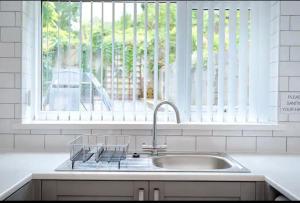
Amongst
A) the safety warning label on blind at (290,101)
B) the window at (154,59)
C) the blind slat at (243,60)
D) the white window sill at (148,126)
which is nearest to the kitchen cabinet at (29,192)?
the white window sill at (148,126)

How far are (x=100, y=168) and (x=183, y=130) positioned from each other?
2.20ft

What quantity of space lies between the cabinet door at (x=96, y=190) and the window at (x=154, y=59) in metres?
0.70

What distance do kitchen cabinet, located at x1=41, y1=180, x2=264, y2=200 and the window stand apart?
27.4 inches

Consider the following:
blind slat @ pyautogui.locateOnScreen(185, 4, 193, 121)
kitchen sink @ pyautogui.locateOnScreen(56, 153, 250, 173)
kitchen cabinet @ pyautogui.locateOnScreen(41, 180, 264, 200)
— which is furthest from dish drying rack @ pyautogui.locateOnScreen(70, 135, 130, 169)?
blind slat @ pyautogui.locateOnScreen(185, 4, 193, 121)

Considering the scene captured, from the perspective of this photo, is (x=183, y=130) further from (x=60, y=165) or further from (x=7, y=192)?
(x=7, y=192)

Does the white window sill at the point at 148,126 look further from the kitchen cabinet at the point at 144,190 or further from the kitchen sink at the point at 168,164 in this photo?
the kitchen cabinet at the point at 144,190

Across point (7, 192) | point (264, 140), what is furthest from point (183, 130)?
point (7, 192)

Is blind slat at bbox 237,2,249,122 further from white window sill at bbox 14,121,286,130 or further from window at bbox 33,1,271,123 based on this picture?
white window sill at bbox 14,121,286,130

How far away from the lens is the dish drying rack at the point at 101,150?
5.75 feet

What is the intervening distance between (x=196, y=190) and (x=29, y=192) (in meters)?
0.71

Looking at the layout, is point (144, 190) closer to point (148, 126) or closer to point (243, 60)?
point (148, 126)

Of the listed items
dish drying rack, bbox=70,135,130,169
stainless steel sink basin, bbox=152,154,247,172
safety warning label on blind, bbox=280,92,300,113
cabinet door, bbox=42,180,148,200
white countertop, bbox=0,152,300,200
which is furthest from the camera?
safety warning label on blind, bbox=280,92,300,113

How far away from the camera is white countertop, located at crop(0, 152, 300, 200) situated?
1.31 metres

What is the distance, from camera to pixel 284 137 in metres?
2.09
